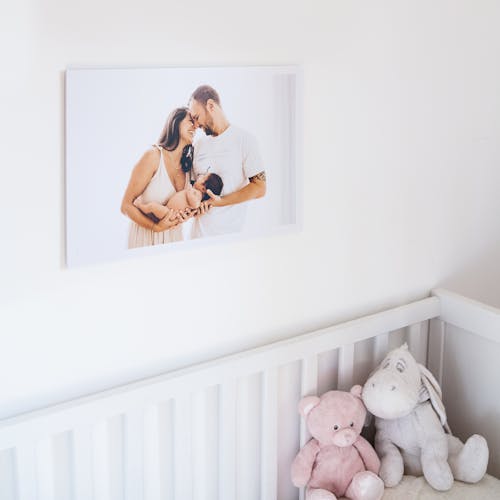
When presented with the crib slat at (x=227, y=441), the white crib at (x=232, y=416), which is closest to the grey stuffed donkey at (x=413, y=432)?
the white crib at (x=232, y=416)

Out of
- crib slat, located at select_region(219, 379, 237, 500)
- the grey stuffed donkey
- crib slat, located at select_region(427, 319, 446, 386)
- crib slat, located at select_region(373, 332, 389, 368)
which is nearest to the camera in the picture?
crib slat, located at select_region(219, 379, 237, 500)

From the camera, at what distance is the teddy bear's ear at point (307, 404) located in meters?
1.94

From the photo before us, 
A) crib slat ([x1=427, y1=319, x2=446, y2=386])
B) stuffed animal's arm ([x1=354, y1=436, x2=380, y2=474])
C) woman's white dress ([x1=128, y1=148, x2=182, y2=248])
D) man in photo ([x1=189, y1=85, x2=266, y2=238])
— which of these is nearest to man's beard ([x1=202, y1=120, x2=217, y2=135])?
man in photo ([x1=189, y1=85, x2=266, y2=238])

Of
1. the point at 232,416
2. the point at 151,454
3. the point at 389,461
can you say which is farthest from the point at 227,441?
the point at 389,461

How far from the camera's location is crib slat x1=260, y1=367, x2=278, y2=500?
6.28ft

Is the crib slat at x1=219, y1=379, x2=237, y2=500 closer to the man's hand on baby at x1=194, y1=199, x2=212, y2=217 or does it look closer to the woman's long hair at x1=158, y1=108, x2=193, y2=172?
the man's hand on baby at x1=194, y1=199, x2=212, y2=217

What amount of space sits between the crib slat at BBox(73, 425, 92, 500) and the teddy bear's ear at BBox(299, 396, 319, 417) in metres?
0.53

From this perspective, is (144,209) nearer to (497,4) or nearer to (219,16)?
(219,16)

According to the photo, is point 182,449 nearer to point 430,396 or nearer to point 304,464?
point 304,464

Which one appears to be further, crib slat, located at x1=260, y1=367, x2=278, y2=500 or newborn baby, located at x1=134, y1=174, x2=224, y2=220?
crib slat, located at x1=260, y1=367, x2=278, y2=500

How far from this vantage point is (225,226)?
180 centimetres

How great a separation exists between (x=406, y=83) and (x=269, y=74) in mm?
460

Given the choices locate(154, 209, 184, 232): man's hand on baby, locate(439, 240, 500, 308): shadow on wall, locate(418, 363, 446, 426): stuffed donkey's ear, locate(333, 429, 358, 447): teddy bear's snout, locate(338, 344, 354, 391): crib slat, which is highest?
locate(154, 209, 184, 232): man's hand on baby

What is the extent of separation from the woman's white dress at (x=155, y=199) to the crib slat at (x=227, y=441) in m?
0.37
